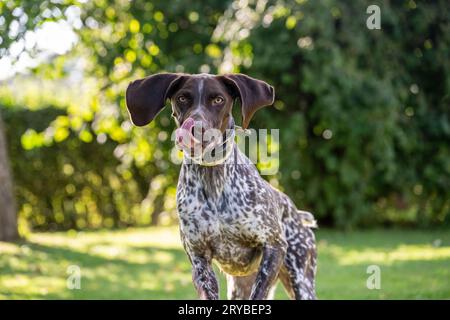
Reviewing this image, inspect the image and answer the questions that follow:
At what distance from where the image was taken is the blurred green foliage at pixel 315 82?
444 inches

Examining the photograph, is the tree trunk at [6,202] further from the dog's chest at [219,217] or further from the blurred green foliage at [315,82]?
the dog's chest at [219,217]

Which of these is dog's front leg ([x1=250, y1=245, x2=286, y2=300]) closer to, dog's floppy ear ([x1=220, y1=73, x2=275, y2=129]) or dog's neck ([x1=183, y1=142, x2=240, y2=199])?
dog's neck ([x1=183, y1=142, x2=240, y2=199])

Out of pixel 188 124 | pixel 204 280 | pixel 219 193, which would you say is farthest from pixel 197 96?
pixel 204 280

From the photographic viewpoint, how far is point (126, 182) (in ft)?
48.1

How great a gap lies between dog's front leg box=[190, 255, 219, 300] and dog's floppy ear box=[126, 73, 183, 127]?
922 millimetres

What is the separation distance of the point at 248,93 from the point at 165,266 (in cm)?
515

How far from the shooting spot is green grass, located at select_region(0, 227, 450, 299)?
6.89 metres

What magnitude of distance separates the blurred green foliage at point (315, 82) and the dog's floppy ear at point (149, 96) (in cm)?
657

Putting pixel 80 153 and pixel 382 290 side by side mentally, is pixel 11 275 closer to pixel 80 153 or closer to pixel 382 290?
pixel 382 290

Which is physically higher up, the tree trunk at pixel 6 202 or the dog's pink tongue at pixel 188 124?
the dog's pink tongue at pixel 188 124

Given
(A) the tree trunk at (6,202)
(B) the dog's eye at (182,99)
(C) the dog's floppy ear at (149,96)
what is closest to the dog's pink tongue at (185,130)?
(B) the dog's eye at (182,99)

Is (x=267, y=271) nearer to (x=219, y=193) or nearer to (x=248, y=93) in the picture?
(x=219, y=193)

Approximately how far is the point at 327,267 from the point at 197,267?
443 cm
